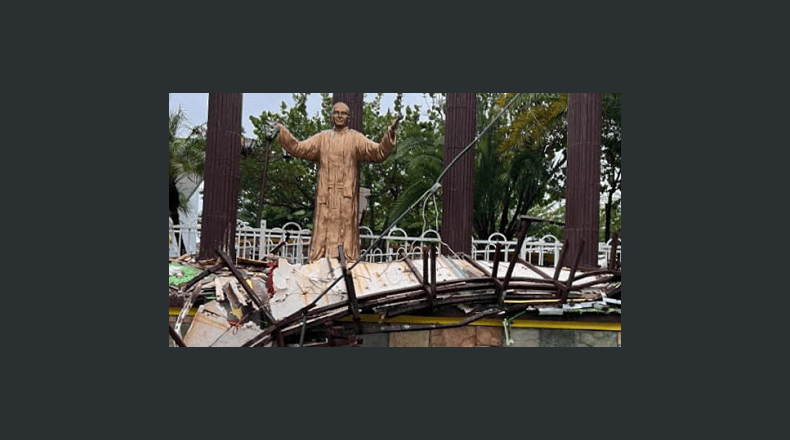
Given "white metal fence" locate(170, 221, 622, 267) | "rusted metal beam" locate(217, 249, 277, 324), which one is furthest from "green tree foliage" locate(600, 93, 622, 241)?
"rusted metal beam" locate(217, 249, 277, 324)

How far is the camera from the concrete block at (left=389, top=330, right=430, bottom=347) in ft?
27.1

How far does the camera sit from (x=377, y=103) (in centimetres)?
2300

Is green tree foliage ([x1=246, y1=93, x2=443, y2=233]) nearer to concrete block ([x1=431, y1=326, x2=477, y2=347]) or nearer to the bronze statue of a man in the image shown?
the bronze statue of a man

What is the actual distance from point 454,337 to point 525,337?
805 millimetres

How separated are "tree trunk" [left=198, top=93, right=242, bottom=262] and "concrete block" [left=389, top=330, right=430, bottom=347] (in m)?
3.32

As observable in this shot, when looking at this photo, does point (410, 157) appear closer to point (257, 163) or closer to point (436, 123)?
point (436, 123)

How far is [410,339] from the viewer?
8.29 meters

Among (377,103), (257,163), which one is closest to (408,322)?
(257,163)

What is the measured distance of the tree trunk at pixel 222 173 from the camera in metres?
10.5

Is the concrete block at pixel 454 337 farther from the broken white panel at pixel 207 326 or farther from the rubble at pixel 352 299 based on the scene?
the broken white panel at pixel 207 326

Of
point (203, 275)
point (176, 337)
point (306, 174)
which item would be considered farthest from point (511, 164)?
point (176, 337)

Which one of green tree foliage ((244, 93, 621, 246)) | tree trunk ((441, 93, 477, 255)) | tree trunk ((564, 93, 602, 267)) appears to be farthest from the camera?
green tree foliage ((244, 93, 621, 246))

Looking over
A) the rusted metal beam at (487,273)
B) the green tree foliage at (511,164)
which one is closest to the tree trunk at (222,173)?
the rusted metal beam at (487,273)

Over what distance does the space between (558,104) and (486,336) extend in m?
10.3
